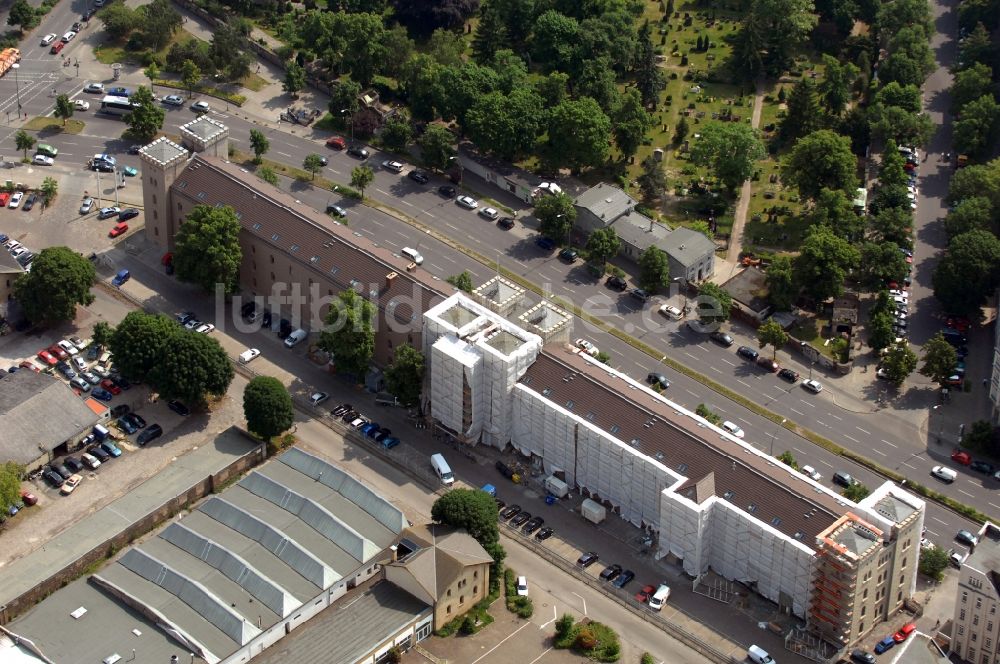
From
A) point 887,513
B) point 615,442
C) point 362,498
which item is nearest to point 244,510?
point 362,498

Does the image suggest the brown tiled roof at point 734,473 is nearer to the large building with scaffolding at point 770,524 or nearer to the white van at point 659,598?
the large building with scaffolding at point 770,524

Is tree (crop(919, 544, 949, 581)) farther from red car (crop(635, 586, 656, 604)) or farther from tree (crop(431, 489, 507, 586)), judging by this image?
tree (crop(431, 489, 507, 586))

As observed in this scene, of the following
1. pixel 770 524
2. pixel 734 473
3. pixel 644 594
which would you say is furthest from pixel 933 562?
pixel 644 594

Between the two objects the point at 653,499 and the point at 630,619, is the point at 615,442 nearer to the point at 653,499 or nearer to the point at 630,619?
the point at 653,499

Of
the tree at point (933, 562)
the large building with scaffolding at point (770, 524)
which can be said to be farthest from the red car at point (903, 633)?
the tree at point (933, 562)

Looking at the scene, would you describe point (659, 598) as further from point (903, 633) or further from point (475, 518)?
point (903, 633)
